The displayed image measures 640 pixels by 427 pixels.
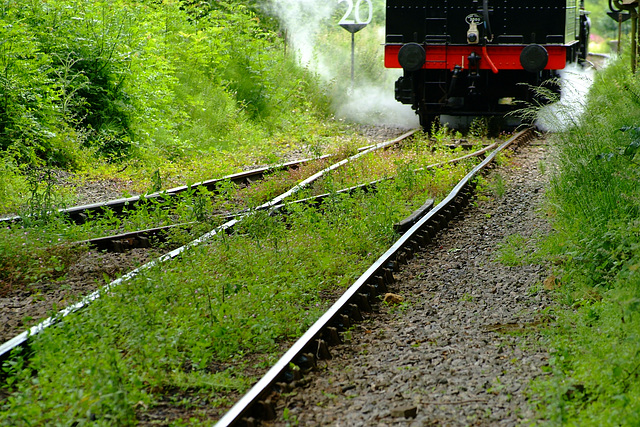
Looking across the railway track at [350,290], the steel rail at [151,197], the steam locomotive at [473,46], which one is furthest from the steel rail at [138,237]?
the steam locomotive at [473,46]

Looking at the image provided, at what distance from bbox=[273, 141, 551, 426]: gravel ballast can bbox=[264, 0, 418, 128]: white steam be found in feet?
32.2

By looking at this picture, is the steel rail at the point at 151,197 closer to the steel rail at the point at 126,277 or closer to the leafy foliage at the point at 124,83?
the steel rail at the point at 126,277

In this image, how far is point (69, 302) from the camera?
5.14m

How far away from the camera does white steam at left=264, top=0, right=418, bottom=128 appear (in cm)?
1675

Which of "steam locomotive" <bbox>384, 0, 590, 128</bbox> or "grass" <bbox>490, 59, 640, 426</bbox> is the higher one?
"steam locomotive" <bbox>384, 0, 590, 128</bbox>

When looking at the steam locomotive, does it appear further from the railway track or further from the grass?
→ the railway track

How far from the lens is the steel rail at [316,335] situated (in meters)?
3.68

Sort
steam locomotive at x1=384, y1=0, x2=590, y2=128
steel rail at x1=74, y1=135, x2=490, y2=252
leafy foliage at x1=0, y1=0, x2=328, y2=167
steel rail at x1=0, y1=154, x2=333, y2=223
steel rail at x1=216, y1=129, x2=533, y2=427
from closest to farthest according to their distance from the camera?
steel rail at x1=216, y1=129, x2=533, y2=427, steel rail at x1=74, y1=135, x2=490, y2=252, steel rail at x1=0, y1=154, x2=333, y2=223, leafy foliage at x1=0, y1=0, x2=328, y2=167, steam locomotive at x1=384, y1=0, x2=590, y2=128

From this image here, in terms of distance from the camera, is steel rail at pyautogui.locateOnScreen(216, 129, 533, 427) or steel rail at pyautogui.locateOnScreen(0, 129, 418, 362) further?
steel rail at pyautogui.locateOnScreen(0, 129, 418, 362)

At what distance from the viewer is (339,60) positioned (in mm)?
19359

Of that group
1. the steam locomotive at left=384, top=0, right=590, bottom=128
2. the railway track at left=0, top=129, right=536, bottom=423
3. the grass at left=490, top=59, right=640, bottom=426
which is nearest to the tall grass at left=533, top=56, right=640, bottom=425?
the grass at left=490, top=59, right=640, bottom=426

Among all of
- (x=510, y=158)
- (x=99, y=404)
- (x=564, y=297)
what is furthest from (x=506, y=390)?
(x=510, y=158)

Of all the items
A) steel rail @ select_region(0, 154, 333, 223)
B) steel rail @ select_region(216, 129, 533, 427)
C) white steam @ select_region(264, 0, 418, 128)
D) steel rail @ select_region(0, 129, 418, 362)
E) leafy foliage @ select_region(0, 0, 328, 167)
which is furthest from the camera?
white steam @ select_region(264, 0, 418, 128)

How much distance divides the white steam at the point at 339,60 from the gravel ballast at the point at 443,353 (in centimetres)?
981
